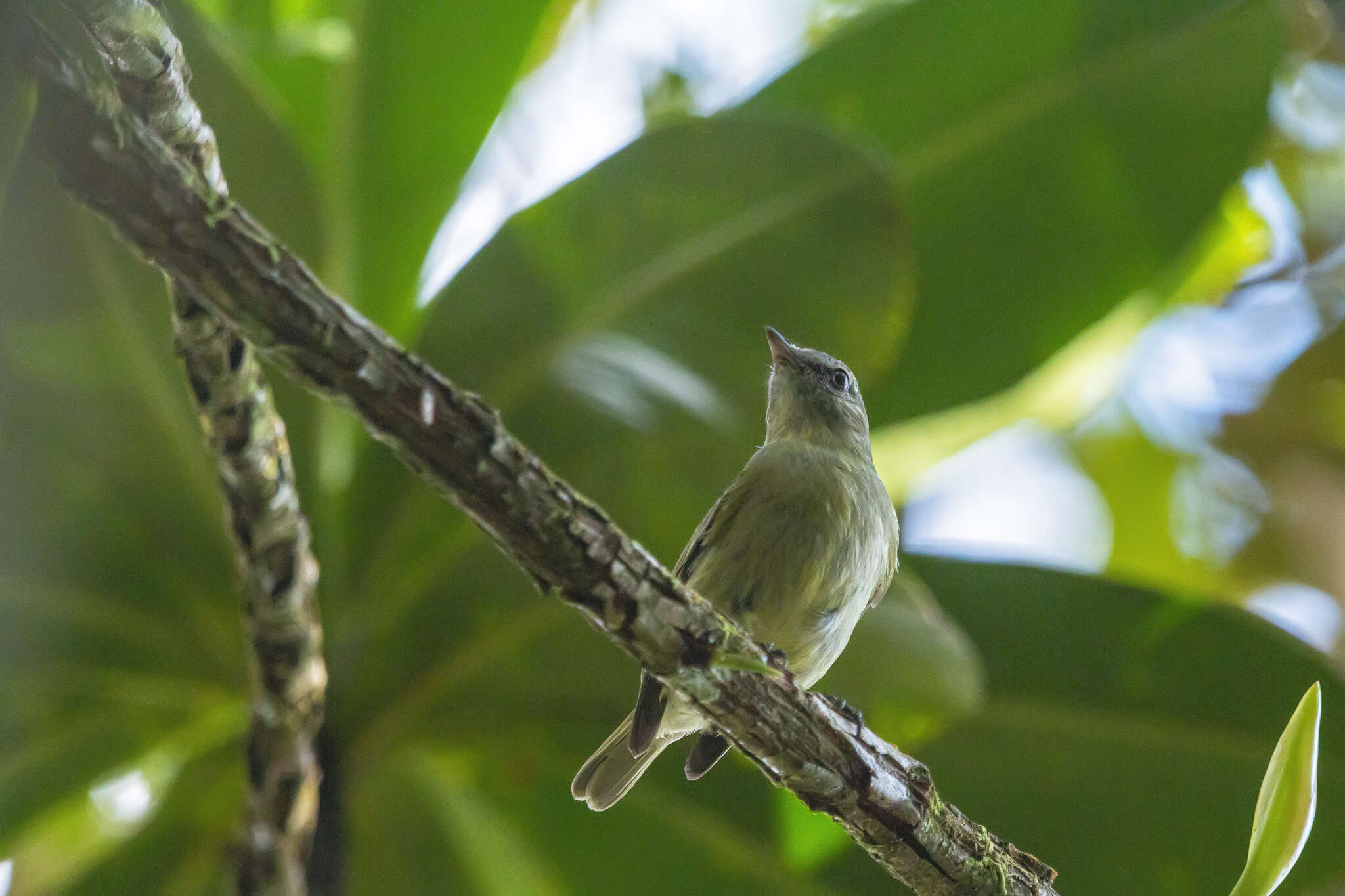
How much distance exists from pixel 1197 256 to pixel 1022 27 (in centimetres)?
75

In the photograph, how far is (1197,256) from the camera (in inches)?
107

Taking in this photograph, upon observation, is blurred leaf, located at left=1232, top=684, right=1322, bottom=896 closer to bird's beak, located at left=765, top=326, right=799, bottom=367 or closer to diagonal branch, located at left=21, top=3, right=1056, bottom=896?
diagonal branch, located at left=21, top=3, right=1056, bottom=896

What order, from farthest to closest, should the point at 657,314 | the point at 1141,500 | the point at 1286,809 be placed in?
the point at 1141,500 → the point at 657,314 → the point at 1286,809

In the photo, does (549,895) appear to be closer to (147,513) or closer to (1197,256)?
(147,513)

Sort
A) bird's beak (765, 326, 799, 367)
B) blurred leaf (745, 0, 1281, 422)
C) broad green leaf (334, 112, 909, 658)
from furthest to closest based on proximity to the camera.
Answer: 1. blurred leaf (745, 0, 1281, 422)
2. bird's beak (765, 326, 799, 367)
3. broad green leaf (334, 112, 909, 658)

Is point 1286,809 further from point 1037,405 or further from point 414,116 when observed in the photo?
point 1037,405

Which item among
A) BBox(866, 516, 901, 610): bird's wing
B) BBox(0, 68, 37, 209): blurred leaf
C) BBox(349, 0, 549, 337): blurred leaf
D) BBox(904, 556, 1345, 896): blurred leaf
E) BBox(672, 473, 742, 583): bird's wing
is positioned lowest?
BBox(904, 556, 1345, 896): blurred leaf

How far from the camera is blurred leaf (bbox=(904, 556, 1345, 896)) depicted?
2.08 m

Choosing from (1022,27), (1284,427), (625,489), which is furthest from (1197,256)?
(625,489)

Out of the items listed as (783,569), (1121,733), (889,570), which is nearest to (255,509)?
(783,569)

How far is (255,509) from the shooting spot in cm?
139

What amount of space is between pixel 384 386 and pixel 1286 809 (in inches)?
38.8

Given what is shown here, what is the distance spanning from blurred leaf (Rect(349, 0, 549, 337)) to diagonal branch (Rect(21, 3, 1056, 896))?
4.26ft

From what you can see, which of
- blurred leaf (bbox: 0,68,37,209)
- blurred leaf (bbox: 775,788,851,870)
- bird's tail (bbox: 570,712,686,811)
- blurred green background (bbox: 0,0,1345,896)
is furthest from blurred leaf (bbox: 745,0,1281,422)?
blurred leaf (bbox: 0,68,37,209)
